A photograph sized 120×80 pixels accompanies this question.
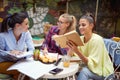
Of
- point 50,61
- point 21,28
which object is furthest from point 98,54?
point 21,28

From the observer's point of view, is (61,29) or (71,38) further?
(61,29)

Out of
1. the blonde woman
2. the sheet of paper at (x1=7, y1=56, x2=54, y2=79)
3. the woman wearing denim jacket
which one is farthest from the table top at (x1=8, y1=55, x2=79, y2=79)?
the blonde woman

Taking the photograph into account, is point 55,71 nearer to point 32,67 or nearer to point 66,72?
point 66,72

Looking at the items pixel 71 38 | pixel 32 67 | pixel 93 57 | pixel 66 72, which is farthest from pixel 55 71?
pixel 93 57

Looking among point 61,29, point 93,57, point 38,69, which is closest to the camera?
point 38,69

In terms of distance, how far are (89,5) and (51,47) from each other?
1.90 meters

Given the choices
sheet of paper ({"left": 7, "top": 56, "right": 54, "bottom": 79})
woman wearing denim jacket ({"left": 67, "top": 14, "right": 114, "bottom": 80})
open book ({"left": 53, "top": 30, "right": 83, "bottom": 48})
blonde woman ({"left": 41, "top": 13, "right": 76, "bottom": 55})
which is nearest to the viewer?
sheet of paper ({"left": 7, "top": 56, "right": 54, "bottom": 79})

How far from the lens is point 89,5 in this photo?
4.39 meters

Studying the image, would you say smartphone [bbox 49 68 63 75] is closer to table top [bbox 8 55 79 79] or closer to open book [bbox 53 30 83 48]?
table top [bbox 8 55 79 79]

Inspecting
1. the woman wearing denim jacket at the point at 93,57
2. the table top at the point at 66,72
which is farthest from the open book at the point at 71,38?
the table top at the point at 66,72

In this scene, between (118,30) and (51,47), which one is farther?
(118,30)

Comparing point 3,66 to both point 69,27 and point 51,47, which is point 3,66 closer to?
point 51,47

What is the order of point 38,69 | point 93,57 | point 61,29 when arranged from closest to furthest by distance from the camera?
point 38,69 → point 93,57 → point 61,29

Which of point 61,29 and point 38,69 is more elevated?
point 61,29
